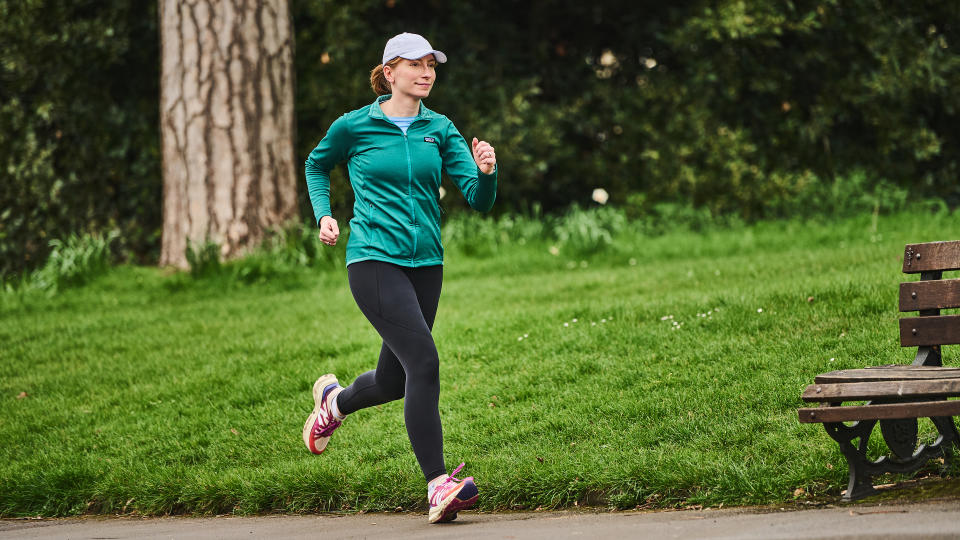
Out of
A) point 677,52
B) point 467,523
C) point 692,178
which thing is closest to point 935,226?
point 692,178

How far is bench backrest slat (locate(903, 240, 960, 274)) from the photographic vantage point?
443cm

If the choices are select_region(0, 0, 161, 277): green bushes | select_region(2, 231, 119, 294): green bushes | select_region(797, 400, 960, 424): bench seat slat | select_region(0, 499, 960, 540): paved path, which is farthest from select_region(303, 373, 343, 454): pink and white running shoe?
select_region(0, 0, 161, 277): green bushes

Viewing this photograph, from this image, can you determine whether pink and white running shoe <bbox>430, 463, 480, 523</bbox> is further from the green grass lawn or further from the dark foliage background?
the dark foliage background

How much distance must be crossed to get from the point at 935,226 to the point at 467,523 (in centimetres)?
868

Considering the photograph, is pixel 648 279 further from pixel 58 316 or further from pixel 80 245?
pixel 80 245

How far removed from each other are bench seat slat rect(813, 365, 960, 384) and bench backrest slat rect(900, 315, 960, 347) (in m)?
0.16

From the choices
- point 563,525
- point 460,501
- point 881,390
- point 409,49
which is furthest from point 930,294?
point 409,49

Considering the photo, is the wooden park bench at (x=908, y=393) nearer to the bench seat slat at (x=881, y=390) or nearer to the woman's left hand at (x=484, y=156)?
the bench seat slat at (x=881, y=390)

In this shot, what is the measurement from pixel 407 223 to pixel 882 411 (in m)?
1.99

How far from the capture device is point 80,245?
12.1 metres

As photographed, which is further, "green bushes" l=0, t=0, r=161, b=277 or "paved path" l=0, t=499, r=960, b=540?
"green bushes" l=0, t=0, r=161, b=277

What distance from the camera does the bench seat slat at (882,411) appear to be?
12.4 feet

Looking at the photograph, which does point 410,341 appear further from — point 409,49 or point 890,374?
point 890,374

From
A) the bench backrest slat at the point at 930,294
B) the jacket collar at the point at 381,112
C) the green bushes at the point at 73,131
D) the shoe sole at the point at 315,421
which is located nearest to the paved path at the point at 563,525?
the shoe sole at the point at 315,421
